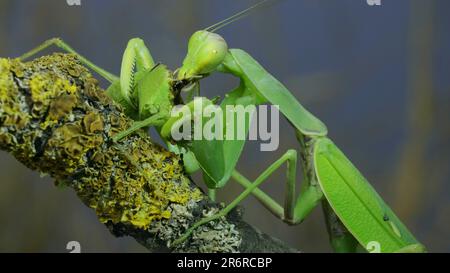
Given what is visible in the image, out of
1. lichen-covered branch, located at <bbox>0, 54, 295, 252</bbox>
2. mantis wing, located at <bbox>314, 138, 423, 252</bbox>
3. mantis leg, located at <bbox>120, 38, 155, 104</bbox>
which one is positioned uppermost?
mantis leg, located at <bbox>120, 38, 155, 104</bbox>

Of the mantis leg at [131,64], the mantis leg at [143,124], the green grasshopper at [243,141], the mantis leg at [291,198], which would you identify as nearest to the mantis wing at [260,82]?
the green grasshopper at [243,141]

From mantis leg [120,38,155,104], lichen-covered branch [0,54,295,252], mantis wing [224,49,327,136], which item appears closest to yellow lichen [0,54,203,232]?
lichen-covered branch [0,54,295,252]

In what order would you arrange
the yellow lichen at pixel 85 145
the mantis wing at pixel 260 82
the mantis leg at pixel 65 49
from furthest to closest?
1. the mantis wing at pixel 260 82
2. the mantis leg at pixel 65 49
3. the yellow lichen at pixel 85 145

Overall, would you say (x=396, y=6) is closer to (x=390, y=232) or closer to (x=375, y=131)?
(x=375, y=131)

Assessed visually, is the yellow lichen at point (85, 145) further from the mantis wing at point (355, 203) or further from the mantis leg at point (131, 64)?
the mantis wing at point (355, 203)

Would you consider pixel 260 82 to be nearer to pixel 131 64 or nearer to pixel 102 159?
pixel 131 64

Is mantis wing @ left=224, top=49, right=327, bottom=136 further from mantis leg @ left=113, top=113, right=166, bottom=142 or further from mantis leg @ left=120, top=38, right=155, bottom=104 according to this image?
mantis leg @ left=113, top=113, right=166, bottom=142

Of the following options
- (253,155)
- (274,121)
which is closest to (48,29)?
(253,155)
